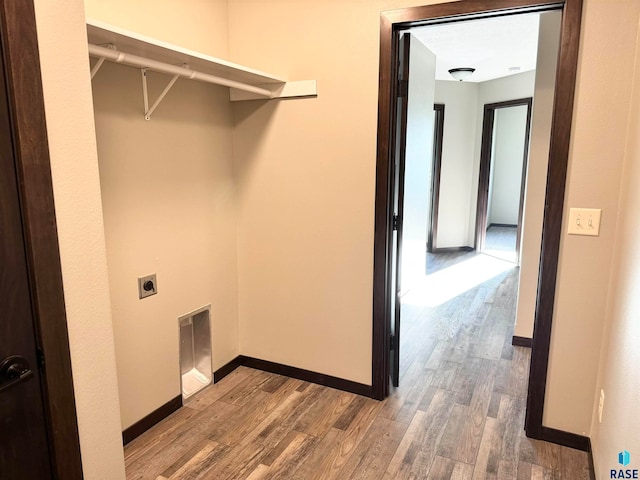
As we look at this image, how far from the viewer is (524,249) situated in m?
3.28

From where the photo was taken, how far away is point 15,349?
1.14 meters

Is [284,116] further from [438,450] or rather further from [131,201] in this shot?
[438,450]

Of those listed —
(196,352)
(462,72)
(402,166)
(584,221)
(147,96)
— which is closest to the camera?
(584,221)

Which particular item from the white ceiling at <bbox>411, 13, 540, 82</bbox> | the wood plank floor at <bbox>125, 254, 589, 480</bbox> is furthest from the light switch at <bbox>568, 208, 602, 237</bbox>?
the white ceiling at <bbox>411, 13, 540, 82</bbox>

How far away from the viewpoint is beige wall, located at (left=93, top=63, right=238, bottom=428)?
2.02m

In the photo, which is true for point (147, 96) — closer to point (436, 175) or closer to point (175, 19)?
point (175, 19)

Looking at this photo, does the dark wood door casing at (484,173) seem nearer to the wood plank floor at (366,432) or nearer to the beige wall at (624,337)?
the wood plank floor at (366,432)

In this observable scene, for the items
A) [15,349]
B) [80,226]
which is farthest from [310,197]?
[15,349]

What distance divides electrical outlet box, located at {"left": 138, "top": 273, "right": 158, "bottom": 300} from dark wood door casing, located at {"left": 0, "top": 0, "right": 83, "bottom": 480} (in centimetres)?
94

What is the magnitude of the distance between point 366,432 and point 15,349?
1724 millimetres

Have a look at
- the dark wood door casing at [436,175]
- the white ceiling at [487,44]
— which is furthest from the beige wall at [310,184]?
the dark wood door casing at [436,175]

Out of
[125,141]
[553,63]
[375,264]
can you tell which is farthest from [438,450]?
[553,63]

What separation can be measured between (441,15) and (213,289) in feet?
6.42

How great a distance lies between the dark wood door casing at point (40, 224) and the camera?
108 cm
